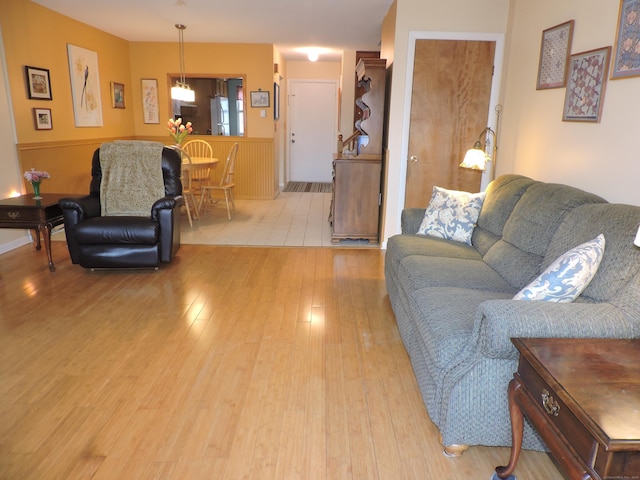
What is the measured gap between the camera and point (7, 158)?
4.17m

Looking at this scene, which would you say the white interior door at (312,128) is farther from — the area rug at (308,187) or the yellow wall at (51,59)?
the yellow wall at (51,59)

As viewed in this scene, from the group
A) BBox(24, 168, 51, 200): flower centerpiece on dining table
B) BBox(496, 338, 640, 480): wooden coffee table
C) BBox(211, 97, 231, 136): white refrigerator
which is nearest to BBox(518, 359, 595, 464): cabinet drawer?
BBox(496, 338, 640, 480): wooden coffee table

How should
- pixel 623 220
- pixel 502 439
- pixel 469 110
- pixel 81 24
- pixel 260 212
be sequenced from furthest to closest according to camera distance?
pixel 260 212
pixel 81 24
pixel 469 110
pixel 623 220
pixel 502 439

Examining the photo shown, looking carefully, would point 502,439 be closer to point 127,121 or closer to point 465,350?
point 465,350

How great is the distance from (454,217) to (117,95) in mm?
5219

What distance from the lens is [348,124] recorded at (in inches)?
295

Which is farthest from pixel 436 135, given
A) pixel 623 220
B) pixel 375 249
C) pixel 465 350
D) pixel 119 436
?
pixel 119 436

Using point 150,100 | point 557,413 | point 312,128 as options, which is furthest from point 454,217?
point 312,128

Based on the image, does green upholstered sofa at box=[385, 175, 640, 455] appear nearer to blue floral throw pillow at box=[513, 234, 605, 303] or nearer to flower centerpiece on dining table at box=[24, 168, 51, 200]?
blue floral throw pillow at box=[513, 234, 605, 303]

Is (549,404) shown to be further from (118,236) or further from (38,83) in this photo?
(38,83)

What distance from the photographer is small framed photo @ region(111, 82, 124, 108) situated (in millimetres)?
6185

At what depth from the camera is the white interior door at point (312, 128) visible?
8.80 meters

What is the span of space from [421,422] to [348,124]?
615 centimetres

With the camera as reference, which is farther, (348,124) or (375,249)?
(348,124)
